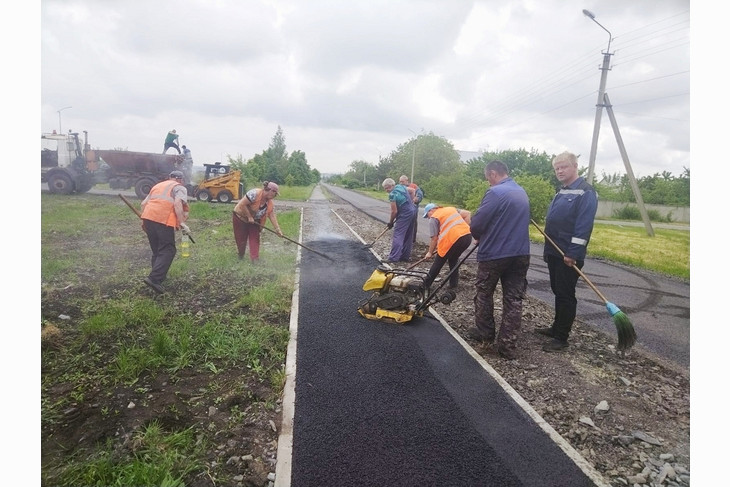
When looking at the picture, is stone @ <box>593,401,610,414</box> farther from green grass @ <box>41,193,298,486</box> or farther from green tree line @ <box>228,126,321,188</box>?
green tree line @ <box>228,126,321,188</box>

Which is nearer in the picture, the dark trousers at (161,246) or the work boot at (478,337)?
the work boot at (478,337)

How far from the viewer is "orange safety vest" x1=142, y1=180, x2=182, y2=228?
4.44 m

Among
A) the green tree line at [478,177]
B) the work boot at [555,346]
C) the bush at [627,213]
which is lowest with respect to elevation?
the work boot at [555,346]

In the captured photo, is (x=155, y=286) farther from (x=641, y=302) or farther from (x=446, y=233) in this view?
(x=641, y=302)

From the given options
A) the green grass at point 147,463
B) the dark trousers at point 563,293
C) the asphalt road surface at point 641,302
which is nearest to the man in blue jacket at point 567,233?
the dark trousers at point 563,293

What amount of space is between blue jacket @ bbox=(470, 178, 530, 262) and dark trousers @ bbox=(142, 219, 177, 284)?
3.67 m

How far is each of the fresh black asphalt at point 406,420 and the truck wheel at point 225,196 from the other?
9.51 meters

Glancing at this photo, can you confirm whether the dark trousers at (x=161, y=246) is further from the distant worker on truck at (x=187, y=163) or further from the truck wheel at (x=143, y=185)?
the truck wheel at (x=143, y=185)

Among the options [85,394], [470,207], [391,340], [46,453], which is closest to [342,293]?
[391,340]

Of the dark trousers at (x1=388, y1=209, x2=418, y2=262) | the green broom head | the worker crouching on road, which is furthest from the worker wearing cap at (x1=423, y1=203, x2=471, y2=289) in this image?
the worker crouching on road

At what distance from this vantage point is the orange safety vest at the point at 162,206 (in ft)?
14.6

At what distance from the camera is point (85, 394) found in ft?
7.73

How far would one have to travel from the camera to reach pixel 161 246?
456 cm
